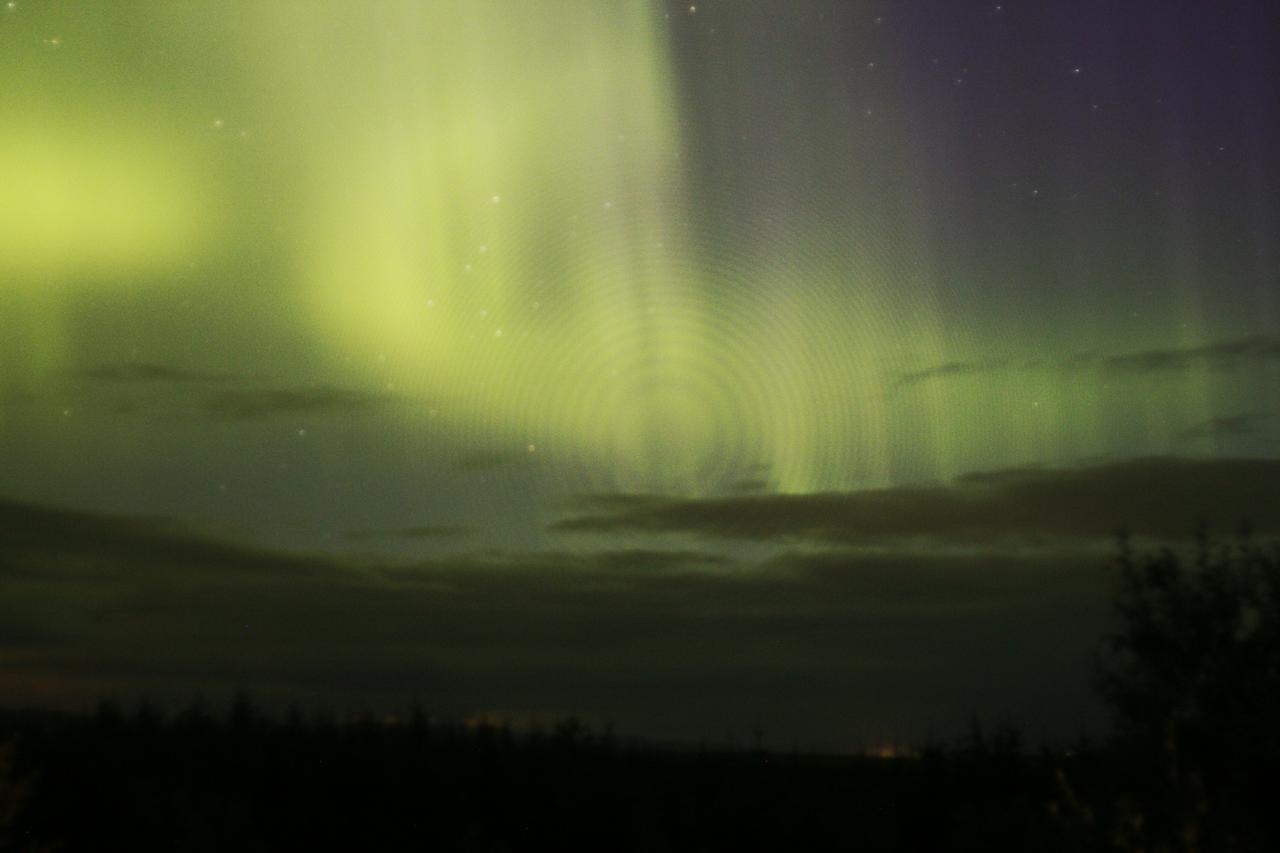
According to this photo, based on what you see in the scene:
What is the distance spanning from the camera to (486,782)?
2295 centimetres

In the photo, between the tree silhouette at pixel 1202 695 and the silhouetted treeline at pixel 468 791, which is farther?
the silhouetted treeline at pixel 468 791

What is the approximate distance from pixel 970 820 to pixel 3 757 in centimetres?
1293

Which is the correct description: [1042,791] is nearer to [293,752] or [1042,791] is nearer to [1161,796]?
[1161,796]

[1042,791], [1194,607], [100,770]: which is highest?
[1194,607]

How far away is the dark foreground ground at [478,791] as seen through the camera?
18703 millimetres

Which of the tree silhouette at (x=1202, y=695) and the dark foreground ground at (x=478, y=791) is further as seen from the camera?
the dark foreground ground at (x=478, y=791)

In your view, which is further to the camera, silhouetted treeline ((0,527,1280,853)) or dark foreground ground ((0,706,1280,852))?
dark foreground ground ((0,706,1280,852))

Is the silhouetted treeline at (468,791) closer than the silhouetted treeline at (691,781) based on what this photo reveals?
No

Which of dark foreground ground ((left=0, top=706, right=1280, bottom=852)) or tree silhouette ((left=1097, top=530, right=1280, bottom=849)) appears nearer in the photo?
tree silhouette ((left=1097, top=530, right=1280, bottom=849))

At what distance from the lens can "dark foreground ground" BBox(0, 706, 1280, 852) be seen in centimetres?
1870

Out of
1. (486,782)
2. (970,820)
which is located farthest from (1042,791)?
(486,782)

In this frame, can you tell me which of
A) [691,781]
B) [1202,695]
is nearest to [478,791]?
[691,781]

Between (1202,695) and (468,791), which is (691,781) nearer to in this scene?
(468,791)

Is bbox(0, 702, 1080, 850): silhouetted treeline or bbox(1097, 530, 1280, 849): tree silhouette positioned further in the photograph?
bbox(0, 702, 1080, 850): silhouetted treeline
